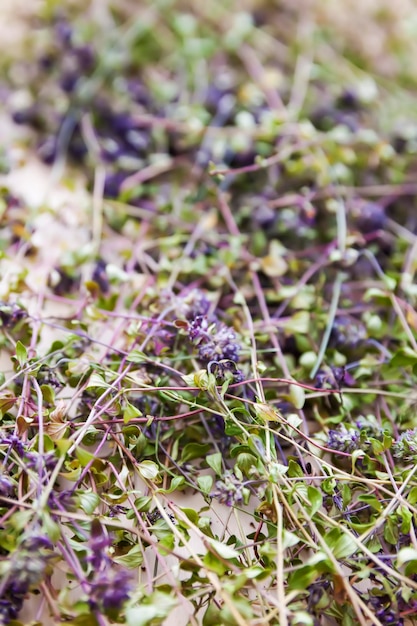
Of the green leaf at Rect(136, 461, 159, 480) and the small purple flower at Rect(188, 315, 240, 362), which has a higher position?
the small purple flower at Rect(188, 315, 240, 362)

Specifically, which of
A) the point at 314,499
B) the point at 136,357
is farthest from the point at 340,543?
the point at 136,357

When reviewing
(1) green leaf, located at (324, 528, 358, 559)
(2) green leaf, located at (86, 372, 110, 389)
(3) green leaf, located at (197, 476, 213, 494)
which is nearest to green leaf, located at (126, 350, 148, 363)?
(2) green leaf, located at (86, 372, 110, 389)

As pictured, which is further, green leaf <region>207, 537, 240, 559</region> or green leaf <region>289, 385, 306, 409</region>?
green leaf <region>289, 385, 306, 409</region>

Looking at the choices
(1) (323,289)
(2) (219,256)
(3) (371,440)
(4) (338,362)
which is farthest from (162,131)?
(3) (371,440)

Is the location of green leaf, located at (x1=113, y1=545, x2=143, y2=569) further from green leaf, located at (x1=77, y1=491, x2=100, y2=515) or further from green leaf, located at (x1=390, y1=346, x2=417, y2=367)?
green leaf, located at (x1=390, y1=346, x2=417, y2=367)

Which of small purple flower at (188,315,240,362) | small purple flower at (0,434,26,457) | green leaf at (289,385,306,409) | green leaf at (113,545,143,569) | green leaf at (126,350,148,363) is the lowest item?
green leaf at (113,545,143,569)

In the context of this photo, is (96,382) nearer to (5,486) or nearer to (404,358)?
(5,486)

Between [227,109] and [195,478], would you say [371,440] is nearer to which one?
[195,478]

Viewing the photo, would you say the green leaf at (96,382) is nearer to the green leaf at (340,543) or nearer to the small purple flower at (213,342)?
the small purple flower at (213,342)
